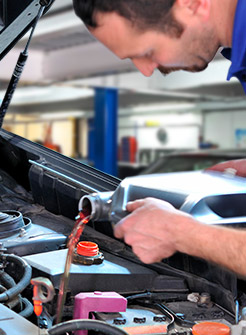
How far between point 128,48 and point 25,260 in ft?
2.03

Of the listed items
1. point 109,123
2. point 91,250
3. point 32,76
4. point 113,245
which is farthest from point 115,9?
point 109,123

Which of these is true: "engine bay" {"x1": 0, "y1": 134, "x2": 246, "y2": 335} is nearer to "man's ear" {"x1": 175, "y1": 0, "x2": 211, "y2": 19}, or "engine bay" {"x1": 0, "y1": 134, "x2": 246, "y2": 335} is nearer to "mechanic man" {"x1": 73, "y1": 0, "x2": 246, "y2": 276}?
"mechanic man" {"x1": 73, "y1": 0, "x2": 246, "y2": 276}

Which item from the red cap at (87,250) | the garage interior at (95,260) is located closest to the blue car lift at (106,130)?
the garage interior at (95,260)

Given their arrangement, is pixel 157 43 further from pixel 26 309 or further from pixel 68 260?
pixel 26 309

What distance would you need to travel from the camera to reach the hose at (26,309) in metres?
1.09

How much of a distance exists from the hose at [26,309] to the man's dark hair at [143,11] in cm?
66

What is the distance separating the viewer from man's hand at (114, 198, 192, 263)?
0.96 m

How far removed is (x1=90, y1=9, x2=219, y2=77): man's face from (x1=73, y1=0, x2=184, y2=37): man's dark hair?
10mm

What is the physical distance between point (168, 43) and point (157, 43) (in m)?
0.02

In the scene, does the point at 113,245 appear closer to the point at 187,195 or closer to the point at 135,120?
the point at 187,195

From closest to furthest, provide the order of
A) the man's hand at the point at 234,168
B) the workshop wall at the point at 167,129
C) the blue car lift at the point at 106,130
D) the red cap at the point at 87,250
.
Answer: the red cap at the point at 87,250, the man's hand at the point at 234,168, the blue car lift at the point at 106,130, the workshop wall at the point at 167,129

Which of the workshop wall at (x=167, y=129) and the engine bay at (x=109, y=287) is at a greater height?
the engine bay at (x=109, y=287)

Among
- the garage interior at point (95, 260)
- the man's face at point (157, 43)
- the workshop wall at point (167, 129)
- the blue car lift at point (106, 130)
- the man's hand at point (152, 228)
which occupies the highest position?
the man's face at point (157, 43)

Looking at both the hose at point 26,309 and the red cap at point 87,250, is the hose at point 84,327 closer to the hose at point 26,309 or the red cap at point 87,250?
the hose at point 26,309
